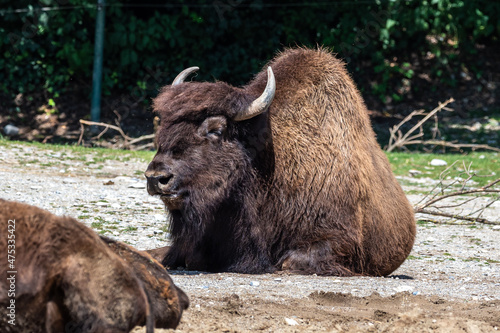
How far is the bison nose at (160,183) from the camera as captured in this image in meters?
5.56

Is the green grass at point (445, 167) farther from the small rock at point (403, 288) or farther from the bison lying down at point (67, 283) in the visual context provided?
the bison lying down at point (67, 283)

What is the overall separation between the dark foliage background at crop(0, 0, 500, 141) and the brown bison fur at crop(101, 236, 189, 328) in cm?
1300

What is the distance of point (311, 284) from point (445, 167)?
25.7ft

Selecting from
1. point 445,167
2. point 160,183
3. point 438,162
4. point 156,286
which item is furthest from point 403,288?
point 438,162

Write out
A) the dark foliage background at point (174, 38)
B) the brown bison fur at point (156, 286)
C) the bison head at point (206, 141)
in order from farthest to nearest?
Result: the dark foliage background at point (174, 38)
the bison head at point (206, 141)
the brown bison fur at point (156, 286)

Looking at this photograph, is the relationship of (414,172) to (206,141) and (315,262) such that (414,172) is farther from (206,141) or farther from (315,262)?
(206,141)

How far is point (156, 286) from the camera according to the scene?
343 cm

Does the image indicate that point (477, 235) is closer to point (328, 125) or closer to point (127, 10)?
point (328, 125)

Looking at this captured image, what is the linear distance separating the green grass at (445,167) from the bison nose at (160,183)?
690cm

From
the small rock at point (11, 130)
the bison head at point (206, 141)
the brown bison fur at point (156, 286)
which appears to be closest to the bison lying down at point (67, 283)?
the brown bison fur at point (156, 286)

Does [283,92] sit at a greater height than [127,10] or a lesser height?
lesser

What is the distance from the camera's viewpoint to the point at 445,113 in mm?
18172

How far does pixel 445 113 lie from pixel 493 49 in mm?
3139

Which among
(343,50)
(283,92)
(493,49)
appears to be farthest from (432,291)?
(493,49)
